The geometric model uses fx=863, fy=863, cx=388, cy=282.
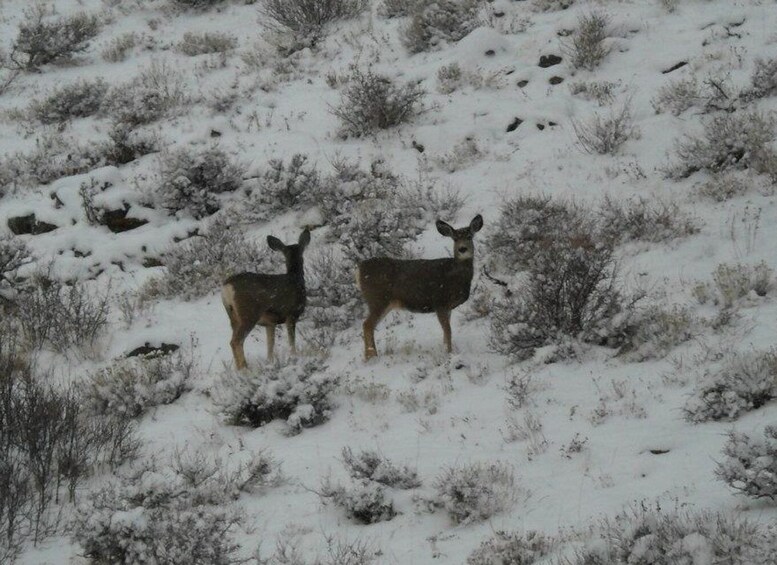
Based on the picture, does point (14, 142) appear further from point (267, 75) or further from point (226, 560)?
point (226, 560)

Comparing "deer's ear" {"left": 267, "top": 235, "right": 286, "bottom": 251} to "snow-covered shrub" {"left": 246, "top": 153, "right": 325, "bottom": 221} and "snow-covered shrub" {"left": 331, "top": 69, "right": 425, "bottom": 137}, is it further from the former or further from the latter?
"snow-covered shrub" {"left": 331, "top": 69, "right": 425, "bottom": 137}

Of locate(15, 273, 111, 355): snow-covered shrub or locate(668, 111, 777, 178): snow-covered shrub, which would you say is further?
locate(668, 111, 777, 178): snow-covered shrub

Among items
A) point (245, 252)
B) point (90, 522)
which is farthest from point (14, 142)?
point (90, 522)

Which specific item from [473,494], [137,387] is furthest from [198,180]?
[473,494]

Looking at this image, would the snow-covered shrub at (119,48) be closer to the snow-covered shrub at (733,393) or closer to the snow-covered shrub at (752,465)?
the snow-covered shrub at (733,393)

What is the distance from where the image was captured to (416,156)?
13.7 metres

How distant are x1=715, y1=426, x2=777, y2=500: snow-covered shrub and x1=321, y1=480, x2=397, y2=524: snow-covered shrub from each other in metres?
2.12

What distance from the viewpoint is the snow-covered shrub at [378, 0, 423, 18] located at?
59.8ft

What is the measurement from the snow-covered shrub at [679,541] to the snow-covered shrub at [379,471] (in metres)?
1.62

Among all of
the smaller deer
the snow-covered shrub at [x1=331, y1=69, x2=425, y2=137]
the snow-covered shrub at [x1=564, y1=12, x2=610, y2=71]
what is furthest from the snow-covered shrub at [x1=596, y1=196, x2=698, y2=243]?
the snow-covered shrub at [x1=331, y1=69, x2=425, y2=137]

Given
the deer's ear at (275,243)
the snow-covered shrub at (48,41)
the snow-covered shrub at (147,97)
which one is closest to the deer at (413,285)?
the deer's ear at (275,243)

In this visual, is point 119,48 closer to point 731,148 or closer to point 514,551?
point 731,148

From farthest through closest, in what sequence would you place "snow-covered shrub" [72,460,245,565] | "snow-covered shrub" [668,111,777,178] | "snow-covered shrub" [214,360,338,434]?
"snow-covered shrub" [668,111,777,178]
"snow-covered shrub" [214,360,338,434]
"snow-covered shrub" [72,460,245,565]

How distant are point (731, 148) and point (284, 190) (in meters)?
6.36
